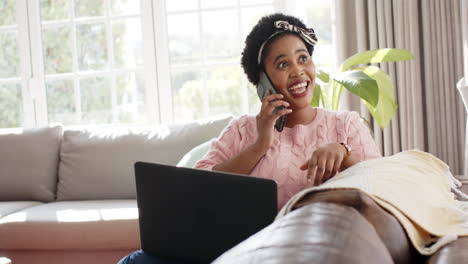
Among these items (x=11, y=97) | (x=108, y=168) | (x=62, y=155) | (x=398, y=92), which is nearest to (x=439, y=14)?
(x=398, y=92)

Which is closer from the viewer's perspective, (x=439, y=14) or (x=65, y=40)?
(x=439, y=14)

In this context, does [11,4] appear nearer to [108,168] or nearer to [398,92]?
[108,168]

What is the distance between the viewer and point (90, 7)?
412 cm

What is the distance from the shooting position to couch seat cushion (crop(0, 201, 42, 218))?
3033mm

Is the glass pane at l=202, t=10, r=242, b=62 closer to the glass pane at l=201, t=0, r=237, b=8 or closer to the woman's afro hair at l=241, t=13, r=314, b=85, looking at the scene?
the glass pane at l=201, t=0, r=237, b=8

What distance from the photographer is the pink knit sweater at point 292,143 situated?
1.59 meters

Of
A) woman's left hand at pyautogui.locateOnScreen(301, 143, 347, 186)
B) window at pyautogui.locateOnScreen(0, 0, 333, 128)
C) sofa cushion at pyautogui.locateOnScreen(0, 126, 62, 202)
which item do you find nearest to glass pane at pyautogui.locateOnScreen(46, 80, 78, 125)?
window at pyautogui.locateOnScreen(0, 0, 333, 128)

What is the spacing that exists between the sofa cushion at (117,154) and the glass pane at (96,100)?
755 millimetres

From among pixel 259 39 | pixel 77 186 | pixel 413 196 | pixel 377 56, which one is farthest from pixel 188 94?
pixel 413 196

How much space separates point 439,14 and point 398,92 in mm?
508

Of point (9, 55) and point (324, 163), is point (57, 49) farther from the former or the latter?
point (324, 163)

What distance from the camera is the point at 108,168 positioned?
3.23 meters

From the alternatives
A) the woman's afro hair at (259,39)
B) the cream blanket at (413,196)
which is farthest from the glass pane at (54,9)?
the cream blanket at (413,196)

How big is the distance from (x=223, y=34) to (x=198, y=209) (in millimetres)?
3042
